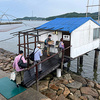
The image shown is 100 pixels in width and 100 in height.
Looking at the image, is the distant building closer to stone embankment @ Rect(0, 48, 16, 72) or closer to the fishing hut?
the fishing hut

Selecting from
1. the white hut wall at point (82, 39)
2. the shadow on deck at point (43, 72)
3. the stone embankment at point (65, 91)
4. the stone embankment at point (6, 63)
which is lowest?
the stone embankment at point (65, 91)

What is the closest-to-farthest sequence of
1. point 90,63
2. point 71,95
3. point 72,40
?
point 71,95 < point 72,40 < point 90,63

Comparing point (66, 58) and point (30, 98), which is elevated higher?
point (66, 58)

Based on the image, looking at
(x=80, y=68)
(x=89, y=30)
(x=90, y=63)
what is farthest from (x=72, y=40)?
(x=90, y=63)

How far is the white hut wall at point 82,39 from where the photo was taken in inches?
392

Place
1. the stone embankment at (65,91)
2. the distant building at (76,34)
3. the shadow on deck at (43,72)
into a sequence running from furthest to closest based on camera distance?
the distant building at (76,34)
the stone embankment at (65,91)
the shadow on deck at (43,72)

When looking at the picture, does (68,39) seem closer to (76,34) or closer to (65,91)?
(76,34)

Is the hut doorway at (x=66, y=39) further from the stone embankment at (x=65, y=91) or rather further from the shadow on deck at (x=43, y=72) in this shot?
the stone embankment at (x=65, y=91)

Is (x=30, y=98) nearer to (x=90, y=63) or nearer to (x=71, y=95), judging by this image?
(x=71, y=95)

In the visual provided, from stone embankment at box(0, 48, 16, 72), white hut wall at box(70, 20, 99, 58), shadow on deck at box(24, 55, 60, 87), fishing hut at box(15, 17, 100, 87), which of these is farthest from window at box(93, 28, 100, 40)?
stone embankment at box(0, 48, 16, 72)

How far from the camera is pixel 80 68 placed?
1727 cm

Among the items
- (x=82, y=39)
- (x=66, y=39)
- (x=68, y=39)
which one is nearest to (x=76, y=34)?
(x=68, y=39)

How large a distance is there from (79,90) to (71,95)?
113cm

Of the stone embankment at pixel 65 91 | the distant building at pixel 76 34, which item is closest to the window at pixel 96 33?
the distant building at pixel 76 34
